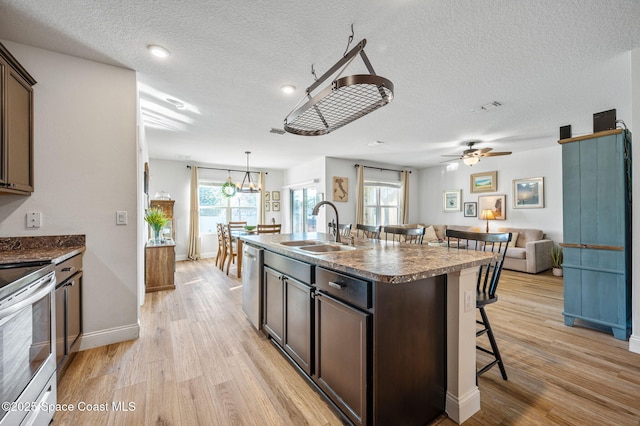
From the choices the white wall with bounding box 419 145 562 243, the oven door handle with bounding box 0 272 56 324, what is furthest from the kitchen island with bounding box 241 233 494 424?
the white wall with bounding box 419 145 562 243

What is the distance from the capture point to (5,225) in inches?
83.4

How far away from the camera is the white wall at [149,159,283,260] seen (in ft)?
21.6

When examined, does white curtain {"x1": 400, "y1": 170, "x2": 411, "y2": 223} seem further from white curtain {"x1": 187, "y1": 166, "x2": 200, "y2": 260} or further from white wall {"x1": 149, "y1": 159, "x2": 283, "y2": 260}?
white curtain {"x1": 187, "y1": 166, "x2": 200, "y2": 260}

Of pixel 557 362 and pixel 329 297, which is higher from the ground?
pixel 329 297

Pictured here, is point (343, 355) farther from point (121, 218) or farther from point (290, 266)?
point (121, 218)

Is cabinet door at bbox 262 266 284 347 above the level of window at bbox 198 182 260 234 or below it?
below

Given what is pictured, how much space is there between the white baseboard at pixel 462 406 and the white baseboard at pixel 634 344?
6.05 feet

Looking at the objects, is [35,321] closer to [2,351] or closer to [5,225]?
[2,351]

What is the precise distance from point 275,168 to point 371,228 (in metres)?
5.63

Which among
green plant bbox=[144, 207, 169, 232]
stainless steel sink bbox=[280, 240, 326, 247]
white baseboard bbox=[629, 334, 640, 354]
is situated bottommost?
white baseboard bbox=[629, 334, 640, 354]

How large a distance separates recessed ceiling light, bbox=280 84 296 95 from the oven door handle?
7.99ft

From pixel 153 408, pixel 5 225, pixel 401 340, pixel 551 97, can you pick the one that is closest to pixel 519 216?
pixel 551 97

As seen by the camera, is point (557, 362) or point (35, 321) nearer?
point (35, 321)

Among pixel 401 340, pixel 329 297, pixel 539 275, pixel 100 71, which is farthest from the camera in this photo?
pixel 539 275
